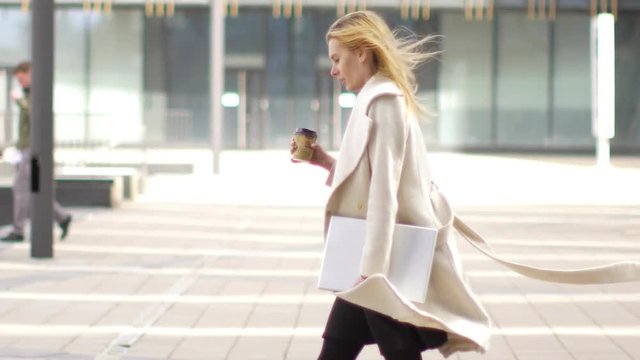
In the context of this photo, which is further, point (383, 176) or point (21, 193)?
point (21, 193)

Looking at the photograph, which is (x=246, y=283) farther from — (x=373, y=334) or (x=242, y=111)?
(x=242, y=111)

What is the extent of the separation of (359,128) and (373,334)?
65cm

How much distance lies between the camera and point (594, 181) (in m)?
24.4

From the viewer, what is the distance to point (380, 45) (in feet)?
14.4

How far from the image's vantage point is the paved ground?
24.1ft

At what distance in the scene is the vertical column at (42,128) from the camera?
11.4 metres

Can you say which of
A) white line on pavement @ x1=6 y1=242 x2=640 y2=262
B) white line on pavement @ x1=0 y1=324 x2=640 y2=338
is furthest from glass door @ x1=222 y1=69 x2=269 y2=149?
white line on pavement @ x1=0 y1=324 x2=640 y2=338

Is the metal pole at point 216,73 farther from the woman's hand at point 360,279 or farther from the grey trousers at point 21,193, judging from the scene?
the woman's hand at point 360,279

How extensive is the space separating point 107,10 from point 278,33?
490cm

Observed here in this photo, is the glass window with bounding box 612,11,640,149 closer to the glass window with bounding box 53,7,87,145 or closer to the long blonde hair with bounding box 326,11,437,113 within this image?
the glass window with bounding box 53,7,87,145

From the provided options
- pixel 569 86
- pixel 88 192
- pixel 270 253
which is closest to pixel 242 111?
pixel 569 86

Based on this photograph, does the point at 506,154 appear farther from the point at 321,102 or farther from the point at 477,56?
the point at 321,102

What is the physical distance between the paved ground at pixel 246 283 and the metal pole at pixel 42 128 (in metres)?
0.26

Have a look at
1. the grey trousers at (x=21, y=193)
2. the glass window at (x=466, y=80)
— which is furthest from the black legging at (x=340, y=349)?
the glass window at (x=466, y=80)
